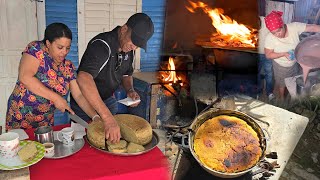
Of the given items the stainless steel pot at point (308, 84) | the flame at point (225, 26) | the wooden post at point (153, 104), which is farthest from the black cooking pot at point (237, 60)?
the wooden post at point (153, 104)

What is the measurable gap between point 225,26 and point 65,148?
88 cm

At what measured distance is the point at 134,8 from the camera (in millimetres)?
1920

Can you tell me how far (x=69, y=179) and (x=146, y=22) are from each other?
1016 millimetres

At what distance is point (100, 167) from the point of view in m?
1.20

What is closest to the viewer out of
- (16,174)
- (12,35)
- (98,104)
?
(16,174)

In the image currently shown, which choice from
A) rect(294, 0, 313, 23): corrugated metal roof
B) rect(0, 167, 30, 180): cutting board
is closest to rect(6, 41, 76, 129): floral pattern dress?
rect(0, 167, 30, 180): cutting board

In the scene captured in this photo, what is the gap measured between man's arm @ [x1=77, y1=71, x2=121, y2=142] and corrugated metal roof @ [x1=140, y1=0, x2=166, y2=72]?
370 mm

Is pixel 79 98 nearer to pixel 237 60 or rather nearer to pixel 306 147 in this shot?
pixel 237 60

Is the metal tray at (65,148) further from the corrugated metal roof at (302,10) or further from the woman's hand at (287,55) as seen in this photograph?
the corrugated metal roof at (302,10)

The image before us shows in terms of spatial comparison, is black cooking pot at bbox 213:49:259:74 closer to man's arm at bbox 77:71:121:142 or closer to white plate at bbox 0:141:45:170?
man's arm at bbox 77:71:121:142

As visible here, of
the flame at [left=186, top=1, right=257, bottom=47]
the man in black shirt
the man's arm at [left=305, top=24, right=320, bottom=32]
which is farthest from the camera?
the man in black shirt

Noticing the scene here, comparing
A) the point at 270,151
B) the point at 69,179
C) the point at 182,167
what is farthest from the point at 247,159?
the point at 69,179

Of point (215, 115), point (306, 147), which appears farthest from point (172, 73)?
point (306, 147)

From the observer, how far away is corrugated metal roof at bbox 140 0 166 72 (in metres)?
1.60
